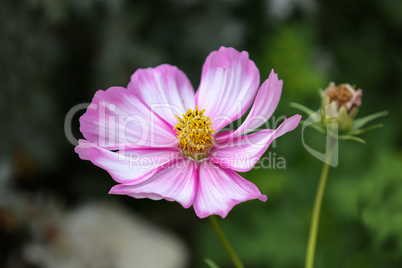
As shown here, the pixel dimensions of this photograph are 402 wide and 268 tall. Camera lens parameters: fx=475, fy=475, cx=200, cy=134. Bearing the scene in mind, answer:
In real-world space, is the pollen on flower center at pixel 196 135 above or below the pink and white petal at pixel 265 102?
below

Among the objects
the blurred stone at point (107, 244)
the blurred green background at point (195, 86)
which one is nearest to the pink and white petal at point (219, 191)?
the blurred green background at point (195, 86)

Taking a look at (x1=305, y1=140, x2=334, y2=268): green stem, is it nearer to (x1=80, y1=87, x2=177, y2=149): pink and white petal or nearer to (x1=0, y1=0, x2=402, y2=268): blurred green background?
(x1=80, y1=87, x2=177, y2=149): pink and white petal

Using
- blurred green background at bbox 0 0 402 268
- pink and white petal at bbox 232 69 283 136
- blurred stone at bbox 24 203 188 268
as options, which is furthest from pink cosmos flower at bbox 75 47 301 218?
blurred stone at bbox 24 203 188 268

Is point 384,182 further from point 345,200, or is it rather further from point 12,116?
point 12,116

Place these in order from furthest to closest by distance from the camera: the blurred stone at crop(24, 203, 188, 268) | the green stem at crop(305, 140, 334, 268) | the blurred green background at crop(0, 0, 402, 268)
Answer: the blurred stone at crop(24, 203, 188, 268) → the blurred green background at crop(0, 0, 402, 268) → the green stem at crop(305, 140, 334, 268)

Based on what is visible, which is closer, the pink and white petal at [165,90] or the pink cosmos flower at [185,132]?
the pink cosmos flower at [185,132]

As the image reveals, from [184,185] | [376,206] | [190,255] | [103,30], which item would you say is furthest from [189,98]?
[190,255]

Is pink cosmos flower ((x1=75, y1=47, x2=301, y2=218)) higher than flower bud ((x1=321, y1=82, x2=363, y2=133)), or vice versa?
flower bud ((x1=321, y1=82, x2=363, y2=133))

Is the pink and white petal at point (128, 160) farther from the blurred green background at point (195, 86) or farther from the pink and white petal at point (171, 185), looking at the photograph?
the blurred green background at point (195, 86)
